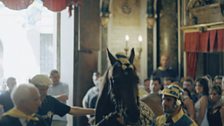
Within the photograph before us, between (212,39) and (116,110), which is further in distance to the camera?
(212,39)

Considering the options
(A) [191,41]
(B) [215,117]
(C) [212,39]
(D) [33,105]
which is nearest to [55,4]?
(A) [191,41]

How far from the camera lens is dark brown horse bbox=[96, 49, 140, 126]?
10.5 ft

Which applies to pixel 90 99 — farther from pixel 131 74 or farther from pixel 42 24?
pixel 131 74

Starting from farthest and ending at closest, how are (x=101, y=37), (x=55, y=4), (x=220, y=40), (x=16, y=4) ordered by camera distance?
(x=101, y=37) → (x=220, y=40) → (x=55, y=4) → (x=16, y=4)

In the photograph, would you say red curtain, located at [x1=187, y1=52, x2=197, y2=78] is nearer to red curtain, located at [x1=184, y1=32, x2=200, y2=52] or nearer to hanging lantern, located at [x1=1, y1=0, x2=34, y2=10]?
red curtain, located at [x1=184, y1=32, x2=200, y2=52]

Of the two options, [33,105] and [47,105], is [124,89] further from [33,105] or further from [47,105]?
[33,105]

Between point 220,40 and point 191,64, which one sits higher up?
point 220,40

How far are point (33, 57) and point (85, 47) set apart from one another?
1030 mm

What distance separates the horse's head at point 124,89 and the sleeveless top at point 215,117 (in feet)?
5.32

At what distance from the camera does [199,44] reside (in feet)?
28.1

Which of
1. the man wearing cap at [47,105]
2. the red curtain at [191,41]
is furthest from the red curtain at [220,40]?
the man wearing cap at [47,105]

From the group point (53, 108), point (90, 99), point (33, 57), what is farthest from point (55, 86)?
point (53, 108)

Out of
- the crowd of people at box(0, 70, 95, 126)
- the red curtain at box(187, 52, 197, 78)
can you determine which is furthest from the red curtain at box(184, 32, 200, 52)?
the crowd of people at box(0, 70, 95, 126)

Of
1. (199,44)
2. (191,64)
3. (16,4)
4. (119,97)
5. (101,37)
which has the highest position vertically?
(16,4)
